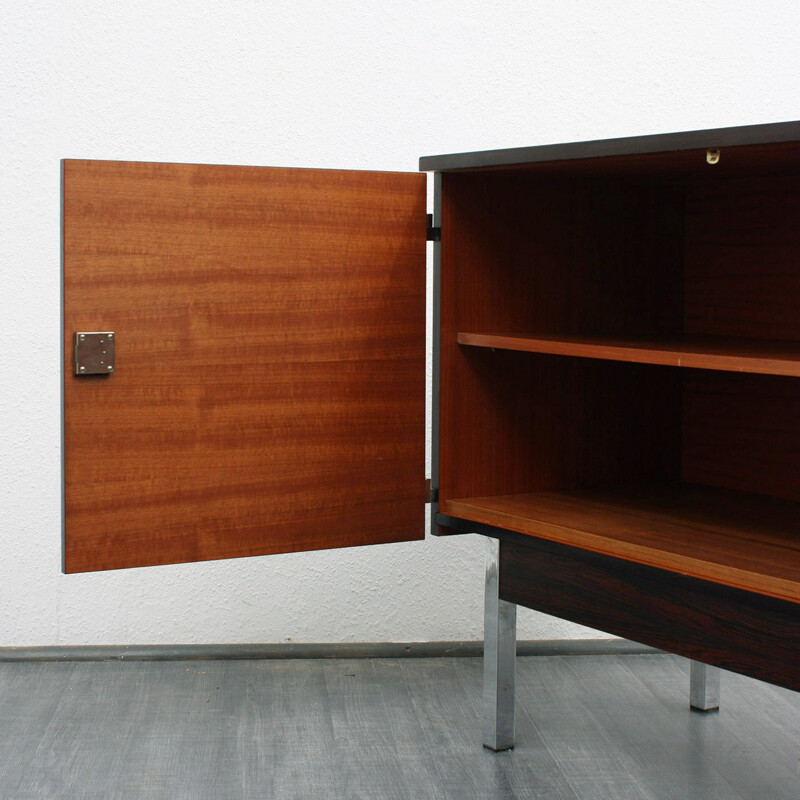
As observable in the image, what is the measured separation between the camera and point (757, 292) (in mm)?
1840

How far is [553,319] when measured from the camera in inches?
68.9

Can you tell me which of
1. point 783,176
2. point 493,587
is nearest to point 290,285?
point 493,587

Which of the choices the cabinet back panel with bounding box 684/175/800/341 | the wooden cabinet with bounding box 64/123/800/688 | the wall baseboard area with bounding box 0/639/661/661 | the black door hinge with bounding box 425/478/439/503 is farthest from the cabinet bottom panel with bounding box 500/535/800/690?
the wall baseboard area with bounding box 0/639/661/661

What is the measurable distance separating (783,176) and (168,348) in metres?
1.02

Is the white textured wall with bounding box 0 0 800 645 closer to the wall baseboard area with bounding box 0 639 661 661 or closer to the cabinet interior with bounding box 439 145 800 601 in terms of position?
the wall baseboard area with bounding box 0 639 661 661

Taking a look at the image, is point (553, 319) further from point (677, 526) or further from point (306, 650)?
point (306, 650)

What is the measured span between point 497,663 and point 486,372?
472 millimetres

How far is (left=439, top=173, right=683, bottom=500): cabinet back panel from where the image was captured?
1649 mm

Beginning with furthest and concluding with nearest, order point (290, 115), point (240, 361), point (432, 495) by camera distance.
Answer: point (290, 115)
point (432, 495)
point (240, 361)

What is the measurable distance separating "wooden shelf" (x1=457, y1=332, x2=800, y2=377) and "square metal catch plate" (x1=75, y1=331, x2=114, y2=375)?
1.75ft

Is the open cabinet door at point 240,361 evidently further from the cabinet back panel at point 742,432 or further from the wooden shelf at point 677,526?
the cabinet back panel at point 742,432

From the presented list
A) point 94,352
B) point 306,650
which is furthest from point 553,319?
point 306,650

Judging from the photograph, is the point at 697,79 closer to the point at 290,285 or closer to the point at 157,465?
the point at 290,285

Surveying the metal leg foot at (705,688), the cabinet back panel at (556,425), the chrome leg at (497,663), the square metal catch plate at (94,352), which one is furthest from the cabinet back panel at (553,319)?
the square metal catch plate at (94,352)
